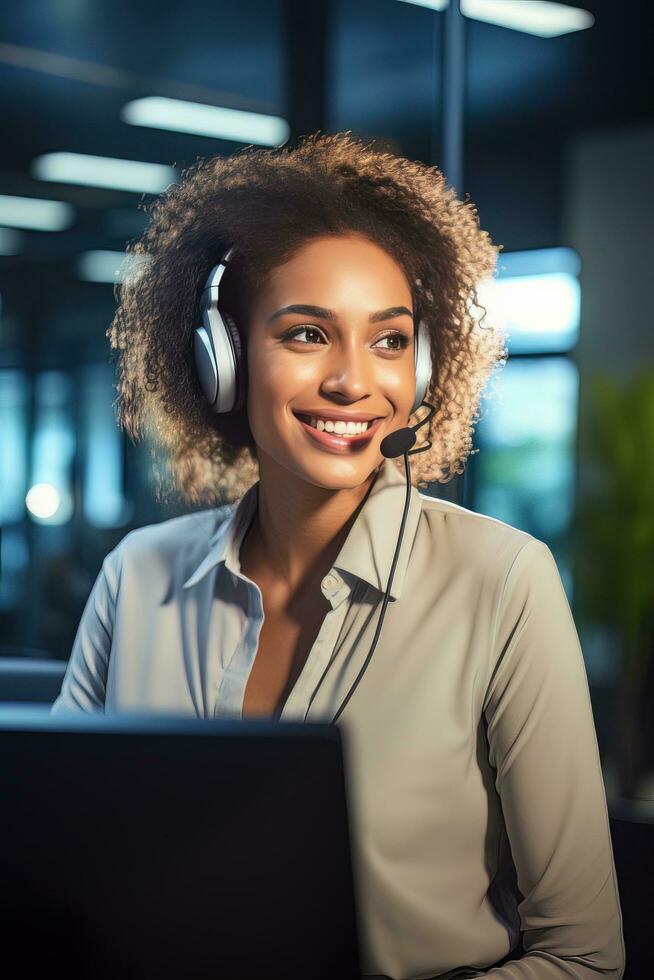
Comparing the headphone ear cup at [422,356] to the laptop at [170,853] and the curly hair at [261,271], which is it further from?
the laptop at [170,853]

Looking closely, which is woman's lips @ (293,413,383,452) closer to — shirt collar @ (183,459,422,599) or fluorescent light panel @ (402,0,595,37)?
shirt collar @ (183,459,422,599)

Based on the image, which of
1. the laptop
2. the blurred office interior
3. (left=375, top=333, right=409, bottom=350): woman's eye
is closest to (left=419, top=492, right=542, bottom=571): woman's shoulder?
(left=375, top=333, right=409, bottom=350): woman's eye

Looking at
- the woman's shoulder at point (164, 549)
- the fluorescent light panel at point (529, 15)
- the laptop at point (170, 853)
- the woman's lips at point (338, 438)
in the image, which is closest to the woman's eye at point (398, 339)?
the woman's lips at point (338, 438)

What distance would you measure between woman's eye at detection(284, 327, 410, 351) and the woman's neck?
17cm

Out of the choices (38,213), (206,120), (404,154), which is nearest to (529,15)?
(404,154)

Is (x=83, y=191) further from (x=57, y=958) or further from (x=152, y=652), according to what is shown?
Result: (x=57, y=958)

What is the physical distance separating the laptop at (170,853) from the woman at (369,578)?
1.30ft

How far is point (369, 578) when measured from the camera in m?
1.23

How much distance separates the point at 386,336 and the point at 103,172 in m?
2.42

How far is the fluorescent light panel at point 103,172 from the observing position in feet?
11.3

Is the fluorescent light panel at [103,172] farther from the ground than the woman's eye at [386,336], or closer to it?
farther from the ground

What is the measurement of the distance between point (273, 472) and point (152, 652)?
29cm

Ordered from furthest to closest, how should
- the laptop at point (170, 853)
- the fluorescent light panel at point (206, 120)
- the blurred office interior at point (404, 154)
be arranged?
the fluorescent light panel at point (206, 120) → the blurred office interior at point (404, 154) → the laptop at point (170, 853)

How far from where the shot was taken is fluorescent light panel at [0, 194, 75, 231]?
11.5ft
